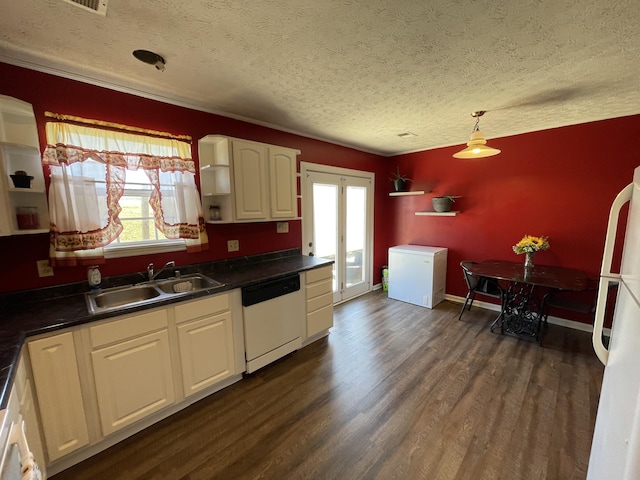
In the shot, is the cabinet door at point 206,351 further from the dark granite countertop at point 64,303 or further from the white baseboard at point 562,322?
the white baseboard at point 562,322

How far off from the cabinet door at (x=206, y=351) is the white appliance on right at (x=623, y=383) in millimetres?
2075

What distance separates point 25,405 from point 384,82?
2.75m

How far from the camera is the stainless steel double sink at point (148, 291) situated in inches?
73.0

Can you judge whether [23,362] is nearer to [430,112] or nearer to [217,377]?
[217,377]

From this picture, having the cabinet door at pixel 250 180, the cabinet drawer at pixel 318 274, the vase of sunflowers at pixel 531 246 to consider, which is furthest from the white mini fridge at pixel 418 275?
the cabinet door at pixel 250 180

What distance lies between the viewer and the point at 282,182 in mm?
2752

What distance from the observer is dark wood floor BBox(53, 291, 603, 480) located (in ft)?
5.02

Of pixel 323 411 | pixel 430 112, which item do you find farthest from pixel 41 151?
pixel 430 112

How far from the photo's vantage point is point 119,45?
5.02ft

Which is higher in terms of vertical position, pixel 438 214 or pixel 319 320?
pixel 438 214

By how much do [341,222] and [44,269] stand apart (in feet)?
10.1

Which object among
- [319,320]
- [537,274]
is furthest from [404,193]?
[319,320]

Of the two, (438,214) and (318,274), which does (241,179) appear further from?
(438,214)

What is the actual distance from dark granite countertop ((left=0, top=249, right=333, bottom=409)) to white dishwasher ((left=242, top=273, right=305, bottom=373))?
107 millimetres
